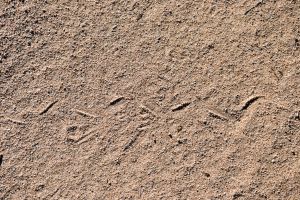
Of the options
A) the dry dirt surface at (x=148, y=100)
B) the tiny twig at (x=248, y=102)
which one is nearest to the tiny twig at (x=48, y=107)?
the dry dirt surface at (x=148, y=100)

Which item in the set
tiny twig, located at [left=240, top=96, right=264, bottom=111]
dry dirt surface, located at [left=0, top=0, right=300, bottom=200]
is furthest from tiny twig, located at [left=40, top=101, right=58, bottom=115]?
tiny twig, located at [left=240, top=96, right=264, bottom=111]

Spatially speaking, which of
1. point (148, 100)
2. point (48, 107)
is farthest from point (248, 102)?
point (48, 107)

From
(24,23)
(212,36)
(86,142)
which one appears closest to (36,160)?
(86,142)

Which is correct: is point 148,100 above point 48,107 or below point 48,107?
below

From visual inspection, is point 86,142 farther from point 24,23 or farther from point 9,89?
point 24,23

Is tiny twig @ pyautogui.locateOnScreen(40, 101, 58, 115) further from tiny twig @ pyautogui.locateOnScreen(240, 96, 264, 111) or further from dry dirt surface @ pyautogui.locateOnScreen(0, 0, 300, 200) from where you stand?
tiny twig @ pyautogui.locateOnScreen(240, 96, 264, 111)

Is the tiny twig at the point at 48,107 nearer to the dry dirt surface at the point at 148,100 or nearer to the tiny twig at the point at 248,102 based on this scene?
the dry dirt surface at the point at 148,100

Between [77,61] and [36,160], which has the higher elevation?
[77,61]

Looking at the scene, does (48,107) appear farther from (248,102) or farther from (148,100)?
(248,102)
